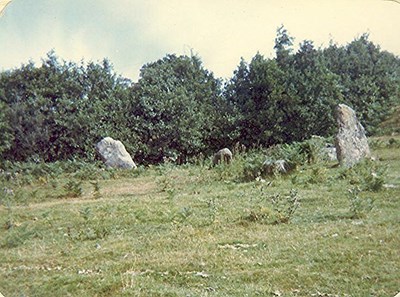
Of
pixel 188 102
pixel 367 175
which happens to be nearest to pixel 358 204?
pixel 367 175

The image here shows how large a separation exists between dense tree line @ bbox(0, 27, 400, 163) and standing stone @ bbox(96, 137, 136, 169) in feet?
0.12

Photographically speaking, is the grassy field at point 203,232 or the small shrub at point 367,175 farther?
the small shrub at point 367,175

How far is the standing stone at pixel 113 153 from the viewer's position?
2.41 meters

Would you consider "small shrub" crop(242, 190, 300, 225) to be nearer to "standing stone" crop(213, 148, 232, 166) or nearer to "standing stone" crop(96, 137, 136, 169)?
"standing stone" crop(213, 148, 232, 166)

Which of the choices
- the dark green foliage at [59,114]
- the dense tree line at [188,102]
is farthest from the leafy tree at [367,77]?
the dark green foliage at [59,114]

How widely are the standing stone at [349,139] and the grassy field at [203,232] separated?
63 millimetres

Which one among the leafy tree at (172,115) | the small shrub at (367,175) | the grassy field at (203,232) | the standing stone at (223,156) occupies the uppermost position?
the leafy tree at (172,115)

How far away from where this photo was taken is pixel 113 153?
242cm

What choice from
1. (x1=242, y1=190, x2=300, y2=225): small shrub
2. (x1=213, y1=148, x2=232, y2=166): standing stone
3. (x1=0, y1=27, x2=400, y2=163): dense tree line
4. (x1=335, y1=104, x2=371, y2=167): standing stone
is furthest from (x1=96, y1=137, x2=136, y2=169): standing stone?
(x1=335, y1=104, x2=371, y2=167): standing stone

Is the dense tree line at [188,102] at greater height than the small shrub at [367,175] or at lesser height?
greater

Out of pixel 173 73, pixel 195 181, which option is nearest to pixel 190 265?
pixel 195 181

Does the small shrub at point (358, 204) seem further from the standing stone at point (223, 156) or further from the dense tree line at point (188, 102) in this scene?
the standing stone at point (223, 156)

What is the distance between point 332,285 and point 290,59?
1163mm

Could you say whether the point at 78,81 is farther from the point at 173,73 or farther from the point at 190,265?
the point at 190,265
